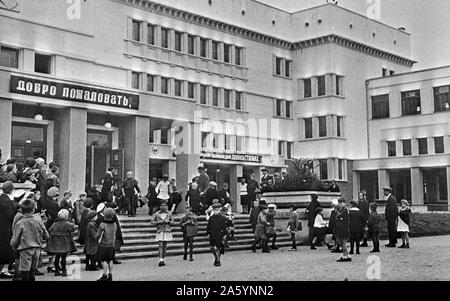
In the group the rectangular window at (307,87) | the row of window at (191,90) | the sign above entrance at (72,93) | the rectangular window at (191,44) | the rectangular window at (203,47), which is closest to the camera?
the sign above entrance at (72,93)

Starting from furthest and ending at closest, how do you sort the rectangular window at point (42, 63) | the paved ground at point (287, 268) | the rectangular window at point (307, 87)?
the rectangular window at point (307, 87), the rectangular window at point (42, 63), the paved ground at point (287, 268)

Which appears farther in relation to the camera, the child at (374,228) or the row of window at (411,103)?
the row of window at (411,103)

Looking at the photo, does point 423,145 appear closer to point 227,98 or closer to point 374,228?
point 227,98

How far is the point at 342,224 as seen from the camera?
58.5 feet

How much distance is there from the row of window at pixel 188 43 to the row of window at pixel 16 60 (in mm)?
7252

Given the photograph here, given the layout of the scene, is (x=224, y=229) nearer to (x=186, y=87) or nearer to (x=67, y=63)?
(x=67, y=63)

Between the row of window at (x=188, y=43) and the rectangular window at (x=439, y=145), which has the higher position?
the row of window at (x=188, y=43)

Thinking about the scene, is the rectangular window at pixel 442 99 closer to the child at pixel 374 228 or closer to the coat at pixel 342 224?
the child at pixel 374 228

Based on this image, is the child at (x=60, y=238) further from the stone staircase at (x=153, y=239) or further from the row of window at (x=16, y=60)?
the row of window at (x=16, y=60)

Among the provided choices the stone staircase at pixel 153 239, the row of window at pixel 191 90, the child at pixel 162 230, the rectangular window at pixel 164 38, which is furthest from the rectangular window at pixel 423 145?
the child at pixel 162 230

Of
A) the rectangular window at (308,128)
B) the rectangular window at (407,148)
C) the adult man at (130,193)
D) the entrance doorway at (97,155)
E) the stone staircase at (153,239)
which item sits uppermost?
the rectangular window at (308,128)

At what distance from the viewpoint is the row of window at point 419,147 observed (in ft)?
164

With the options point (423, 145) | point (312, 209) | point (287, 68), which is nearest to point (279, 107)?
point (287, 68)

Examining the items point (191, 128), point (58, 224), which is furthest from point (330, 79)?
point (58, 224)
